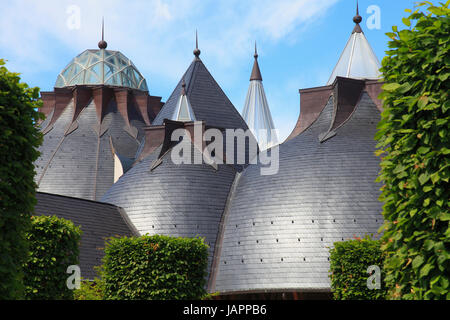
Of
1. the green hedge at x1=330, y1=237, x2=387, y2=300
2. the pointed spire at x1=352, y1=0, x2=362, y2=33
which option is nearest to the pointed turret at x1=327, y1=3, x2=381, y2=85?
the pointed spire at x1=352, y1=0, x2=362, y2=33

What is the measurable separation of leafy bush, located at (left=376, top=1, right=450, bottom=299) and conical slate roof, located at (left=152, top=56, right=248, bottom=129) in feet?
102

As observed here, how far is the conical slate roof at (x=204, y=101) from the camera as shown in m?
43.3

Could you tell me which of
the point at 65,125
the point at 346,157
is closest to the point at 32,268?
the point at 346,157

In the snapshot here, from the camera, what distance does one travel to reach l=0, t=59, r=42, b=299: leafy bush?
11461 millimetres

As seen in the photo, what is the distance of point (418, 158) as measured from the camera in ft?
35.7

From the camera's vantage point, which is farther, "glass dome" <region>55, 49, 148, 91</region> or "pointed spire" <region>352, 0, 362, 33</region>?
"glass dome" <region>55, 49, 148, 91</region>

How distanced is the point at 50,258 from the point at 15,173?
9.26 m
